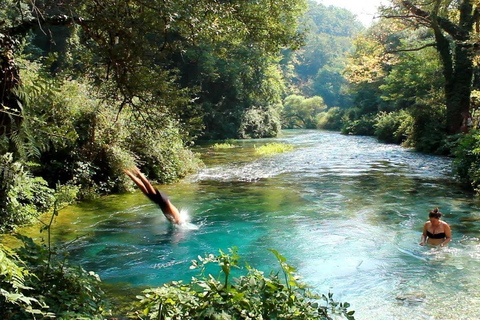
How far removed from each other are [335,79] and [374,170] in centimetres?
9764

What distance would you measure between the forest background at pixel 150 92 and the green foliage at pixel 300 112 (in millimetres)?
31697

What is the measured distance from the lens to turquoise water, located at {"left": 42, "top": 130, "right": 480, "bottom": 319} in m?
6.49

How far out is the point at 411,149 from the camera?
2706 cm

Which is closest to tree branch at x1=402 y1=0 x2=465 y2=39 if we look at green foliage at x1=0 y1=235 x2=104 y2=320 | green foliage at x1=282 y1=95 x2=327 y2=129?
green foliage at x1=0 y1=235 x2=104 y2=320

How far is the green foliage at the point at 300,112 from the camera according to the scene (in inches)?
2982

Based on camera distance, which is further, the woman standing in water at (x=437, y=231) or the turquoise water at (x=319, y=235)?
the woman standing in water at (x=437, y=231)

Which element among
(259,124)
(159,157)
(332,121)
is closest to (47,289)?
(159,157)

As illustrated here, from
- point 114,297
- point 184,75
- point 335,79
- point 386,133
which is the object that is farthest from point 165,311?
point 335,79

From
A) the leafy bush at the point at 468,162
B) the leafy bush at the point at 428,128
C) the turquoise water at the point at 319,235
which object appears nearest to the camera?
the turquoise water at the point at 319,235

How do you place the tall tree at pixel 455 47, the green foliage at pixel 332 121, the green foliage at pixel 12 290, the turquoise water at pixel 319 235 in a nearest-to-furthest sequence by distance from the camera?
the green foliage at pixel 12 290 < the turquoise water at pixel 319 235 < the tall tree at pixel 455 47 < the green foliage at pixel 332 121

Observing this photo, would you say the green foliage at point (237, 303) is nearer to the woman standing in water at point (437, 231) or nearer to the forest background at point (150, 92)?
the forest background at point (150, 92)

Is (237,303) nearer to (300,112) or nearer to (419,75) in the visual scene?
(419,75)

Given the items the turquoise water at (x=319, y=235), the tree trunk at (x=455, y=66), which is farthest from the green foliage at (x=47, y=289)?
the tree trunk at (x=455, y=66)

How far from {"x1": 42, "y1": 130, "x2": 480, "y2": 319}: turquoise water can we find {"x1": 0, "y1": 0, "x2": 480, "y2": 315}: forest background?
1.12 metres
